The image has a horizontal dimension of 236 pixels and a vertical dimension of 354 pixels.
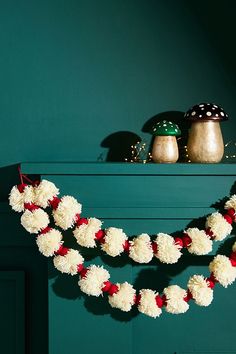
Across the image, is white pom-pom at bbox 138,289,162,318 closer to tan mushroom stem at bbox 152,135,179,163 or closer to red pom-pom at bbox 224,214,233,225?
red pom-pom at bbox 224,214,233,225

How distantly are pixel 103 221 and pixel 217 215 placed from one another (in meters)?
0.32

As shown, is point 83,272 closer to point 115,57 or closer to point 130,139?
point 130,139

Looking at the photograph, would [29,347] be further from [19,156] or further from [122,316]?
[19,156]

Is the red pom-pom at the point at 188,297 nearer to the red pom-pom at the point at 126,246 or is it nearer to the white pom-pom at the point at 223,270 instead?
the white pom-pom at the point at 223,270

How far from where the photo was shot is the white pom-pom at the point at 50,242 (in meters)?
1.57

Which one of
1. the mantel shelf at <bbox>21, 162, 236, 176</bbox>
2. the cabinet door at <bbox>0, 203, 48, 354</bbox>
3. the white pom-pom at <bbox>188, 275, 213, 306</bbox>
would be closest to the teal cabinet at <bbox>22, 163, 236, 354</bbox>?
the mantel shelf at <bbox>21, 162, 236, 176</bbox>

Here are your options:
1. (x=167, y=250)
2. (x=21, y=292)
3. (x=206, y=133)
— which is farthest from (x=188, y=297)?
(x=21, y=292)

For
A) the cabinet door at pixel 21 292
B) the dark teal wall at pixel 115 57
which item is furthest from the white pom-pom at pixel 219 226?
the cabinet door at pixel 21 292

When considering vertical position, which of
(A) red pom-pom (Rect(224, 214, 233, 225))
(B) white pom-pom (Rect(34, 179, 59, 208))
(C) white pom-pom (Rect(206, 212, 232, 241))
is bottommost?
(C) white pom-pom (Rect(206, 212, 232, 241))

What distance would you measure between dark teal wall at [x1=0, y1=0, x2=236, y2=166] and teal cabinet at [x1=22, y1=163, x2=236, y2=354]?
305mm

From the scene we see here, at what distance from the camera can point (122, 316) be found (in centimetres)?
166

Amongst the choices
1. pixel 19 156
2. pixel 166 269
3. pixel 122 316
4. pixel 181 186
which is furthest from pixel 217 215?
pixel 19 156

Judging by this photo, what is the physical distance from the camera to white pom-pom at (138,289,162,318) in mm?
1566

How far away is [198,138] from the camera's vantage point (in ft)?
5.44
